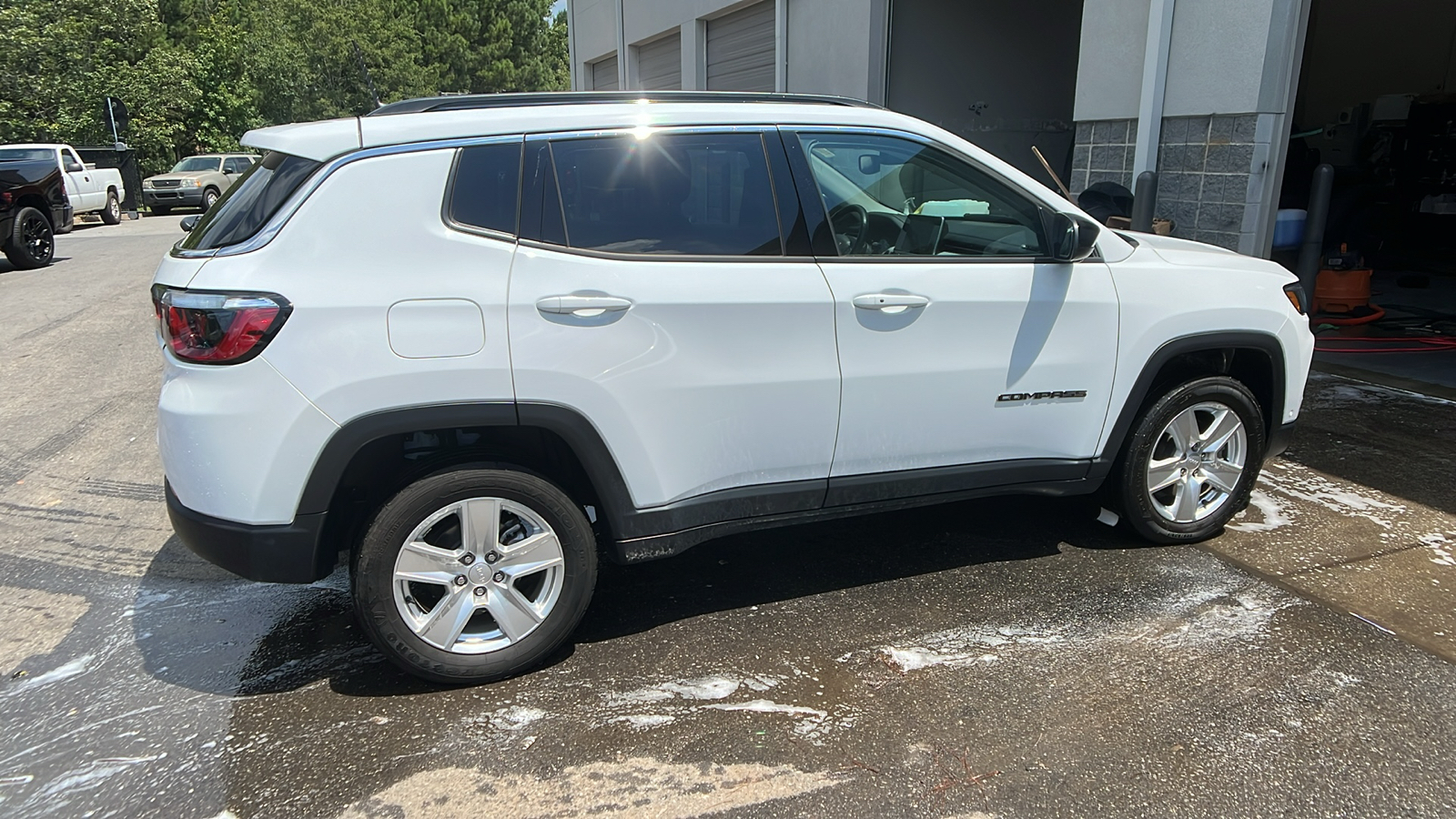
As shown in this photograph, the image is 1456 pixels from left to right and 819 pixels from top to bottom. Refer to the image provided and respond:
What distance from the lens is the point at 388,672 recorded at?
10.6ft

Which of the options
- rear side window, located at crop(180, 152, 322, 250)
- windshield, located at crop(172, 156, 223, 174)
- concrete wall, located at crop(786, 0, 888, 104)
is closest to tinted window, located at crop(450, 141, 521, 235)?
rear side window, located at crop(180, 152, 322, 250)

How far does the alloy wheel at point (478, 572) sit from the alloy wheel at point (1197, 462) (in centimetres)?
252

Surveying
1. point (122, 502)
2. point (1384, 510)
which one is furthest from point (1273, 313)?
point (122, 502)

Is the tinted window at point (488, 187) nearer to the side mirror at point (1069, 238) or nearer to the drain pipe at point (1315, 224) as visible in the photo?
the side mirror at point (1069, 238)

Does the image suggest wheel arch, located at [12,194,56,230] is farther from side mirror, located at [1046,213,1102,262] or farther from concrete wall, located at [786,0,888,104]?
side mirror, located at [1046,213,1102,262]

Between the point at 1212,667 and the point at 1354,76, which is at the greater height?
the point at 1354,76

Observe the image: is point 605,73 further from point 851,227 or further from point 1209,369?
point 851,227

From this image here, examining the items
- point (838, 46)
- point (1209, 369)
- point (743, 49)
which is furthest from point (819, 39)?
point (1209, 369)

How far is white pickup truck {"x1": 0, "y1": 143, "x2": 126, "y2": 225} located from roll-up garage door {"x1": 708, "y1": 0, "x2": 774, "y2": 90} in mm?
12556

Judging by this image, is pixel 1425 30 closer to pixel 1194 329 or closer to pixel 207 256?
pixel 1194 329

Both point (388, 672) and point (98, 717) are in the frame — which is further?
point (388, 672)

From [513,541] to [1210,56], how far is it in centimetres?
673

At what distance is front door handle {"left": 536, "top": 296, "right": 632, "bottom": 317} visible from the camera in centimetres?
295

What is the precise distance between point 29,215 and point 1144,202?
1497 centimetres
